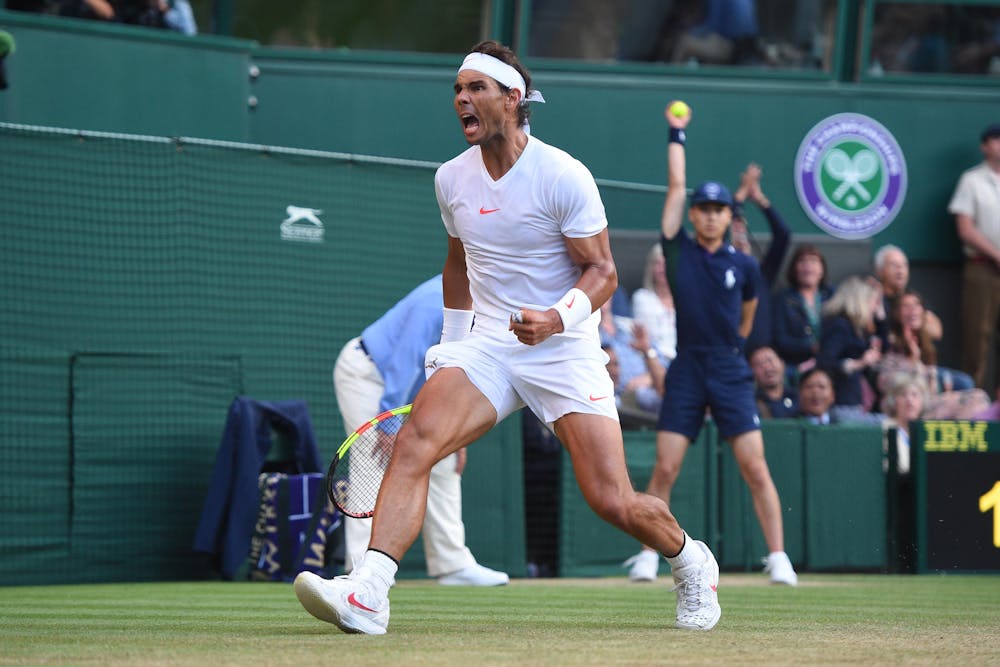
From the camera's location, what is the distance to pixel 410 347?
32.8 ft

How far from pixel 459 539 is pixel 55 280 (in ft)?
10.2

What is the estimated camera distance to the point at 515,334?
6152 mm

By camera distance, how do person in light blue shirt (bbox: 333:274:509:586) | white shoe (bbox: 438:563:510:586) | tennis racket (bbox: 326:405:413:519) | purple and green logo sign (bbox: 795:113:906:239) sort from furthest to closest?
purple and green logo sign (bbox: 795:113:906:239) < white shoe (bbox: 438:563:510:586) < person in light blue shirt (bbox: 333:274:509:586) < tennis racket (bbox: 326:405:413:519)

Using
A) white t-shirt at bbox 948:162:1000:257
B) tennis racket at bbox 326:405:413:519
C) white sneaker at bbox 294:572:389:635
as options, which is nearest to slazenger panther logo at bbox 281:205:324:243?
tennis racket at bbox 326:405:413:519

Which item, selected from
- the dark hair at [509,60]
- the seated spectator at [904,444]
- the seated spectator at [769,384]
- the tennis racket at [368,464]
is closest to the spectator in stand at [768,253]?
the seated spectator at [769,384]

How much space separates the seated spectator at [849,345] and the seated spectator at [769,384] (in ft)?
1.91

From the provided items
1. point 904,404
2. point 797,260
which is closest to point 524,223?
point 904,404

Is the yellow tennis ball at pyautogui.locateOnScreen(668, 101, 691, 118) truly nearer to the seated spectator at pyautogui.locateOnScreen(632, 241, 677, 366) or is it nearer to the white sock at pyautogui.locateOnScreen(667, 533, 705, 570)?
the seated spectator at pyautogui.locateOnScreen(632, 241, 677, 366)

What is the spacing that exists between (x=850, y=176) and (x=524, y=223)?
10.7m

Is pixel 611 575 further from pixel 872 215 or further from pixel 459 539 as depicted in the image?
pixel 872 215

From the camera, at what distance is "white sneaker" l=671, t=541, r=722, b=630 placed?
6.56m

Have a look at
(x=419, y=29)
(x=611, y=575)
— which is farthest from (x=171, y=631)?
(x=419, y=29)

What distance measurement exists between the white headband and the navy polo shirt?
15.1ft

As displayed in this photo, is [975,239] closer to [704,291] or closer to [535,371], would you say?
[704,291]
